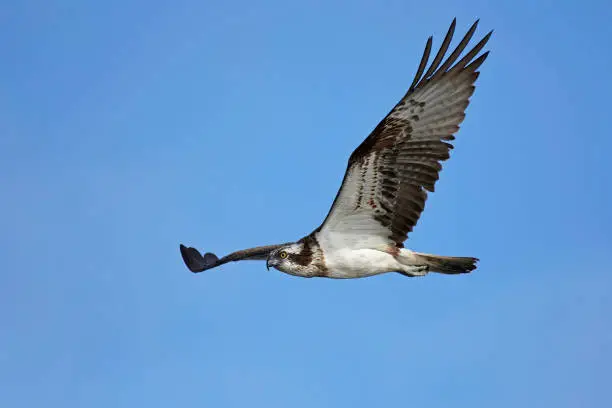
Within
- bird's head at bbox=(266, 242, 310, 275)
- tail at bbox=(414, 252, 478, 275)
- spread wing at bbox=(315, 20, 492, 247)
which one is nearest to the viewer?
spread wing at bbox=(315, 20, 492, 247)

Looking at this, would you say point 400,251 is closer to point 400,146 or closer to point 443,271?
point 443,271

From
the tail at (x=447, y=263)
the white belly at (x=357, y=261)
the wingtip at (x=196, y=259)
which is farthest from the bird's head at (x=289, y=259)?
the wingtip at (x=196, y=259)

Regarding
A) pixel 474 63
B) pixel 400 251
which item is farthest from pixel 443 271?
pixel 474 63

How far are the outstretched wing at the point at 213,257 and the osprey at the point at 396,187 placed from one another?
6.37 feet

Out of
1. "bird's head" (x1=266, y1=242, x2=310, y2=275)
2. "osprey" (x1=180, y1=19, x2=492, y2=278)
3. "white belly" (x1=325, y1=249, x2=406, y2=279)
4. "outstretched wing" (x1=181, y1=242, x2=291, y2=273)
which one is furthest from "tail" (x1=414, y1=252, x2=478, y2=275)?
"outstretched wing" (x1=181, y1=242, x2=291, y2=273)

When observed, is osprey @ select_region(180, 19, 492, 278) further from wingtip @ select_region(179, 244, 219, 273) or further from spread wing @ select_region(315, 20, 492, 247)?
wingtip @ select_region(179, 244, 219, 273)

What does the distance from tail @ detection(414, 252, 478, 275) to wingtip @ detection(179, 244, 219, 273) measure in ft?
15.3

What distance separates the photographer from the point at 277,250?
13.7 m

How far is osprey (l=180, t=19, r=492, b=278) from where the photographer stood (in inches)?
513

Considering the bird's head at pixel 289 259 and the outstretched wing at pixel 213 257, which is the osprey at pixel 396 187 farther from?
the outstretched wing at pixel 213 257

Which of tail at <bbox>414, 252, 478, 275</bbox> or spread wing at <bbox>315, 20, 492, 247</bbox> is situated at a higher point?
spread wing at <bbox>315, 20, 492, 247</bbox>

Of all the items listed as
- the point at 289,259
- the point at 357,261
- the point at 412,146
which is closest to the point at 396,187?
the point at 412,146

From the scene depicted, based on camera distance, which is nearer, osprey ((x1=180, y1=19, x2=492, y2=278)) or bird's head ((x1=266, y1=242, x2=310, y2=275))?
osprey ((x1=180, y1=19, x2=492, y2=278))

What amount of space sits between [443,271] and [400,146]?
193cm
